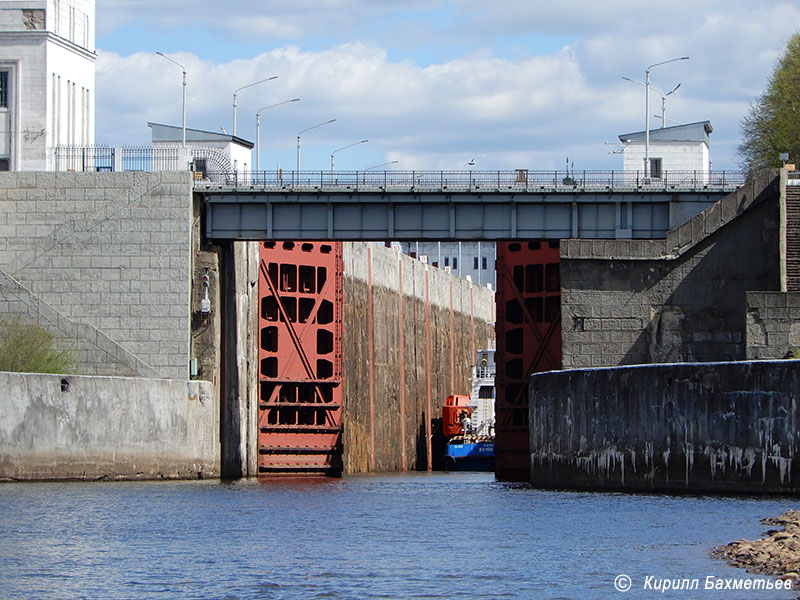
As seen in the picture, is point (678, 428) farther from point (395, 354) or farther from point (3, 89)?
point (395, 354)

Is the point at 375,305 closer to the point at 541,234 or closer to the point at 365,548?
the point at 541,234

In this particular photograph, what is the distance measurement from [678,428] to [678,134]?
119 ft

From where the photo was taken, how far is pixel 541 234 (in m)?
64.2

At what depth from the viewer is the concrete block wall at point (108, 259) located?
Answer: 6362 centimetres

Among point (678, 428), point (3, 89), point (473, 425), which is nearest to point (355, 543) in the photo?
point (678, 428)

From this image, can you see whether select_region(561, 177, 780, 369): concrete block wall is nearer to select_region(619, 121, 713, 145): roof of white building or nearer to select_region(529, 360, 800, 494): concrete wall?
select_region(529, 360, 800, 494): concrete wall

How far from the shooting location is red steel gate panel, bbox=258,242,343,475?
74.7 m

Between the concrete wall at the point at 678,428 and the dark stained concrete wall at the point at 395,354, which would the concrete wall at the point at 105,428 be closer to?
the concrete wall at the point at 678,428

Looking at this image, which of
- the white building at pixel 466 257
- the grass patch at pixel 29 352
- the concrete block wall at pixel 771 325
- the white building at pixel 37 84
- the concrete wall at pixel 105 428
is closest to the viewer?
the concrete wall at pixel 105 428

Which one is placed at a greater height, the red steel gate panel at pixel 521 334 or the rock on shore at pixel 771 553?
the red steel gate panel at pixel 521 334

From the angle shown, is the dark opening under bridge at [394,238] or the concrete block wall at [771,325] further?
the dark opening under bridge at [394,238]

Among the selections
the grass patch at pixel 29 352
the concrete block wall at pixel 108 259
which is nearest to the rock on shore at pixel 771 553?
the grass patch at pixel 29 352

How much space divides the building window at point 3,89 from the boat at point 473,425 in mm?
34627

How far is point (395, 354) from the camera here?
94188 mm
